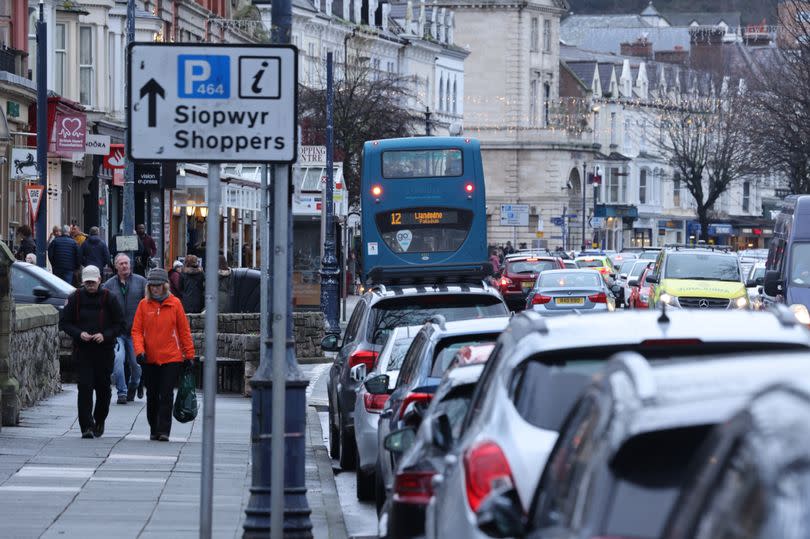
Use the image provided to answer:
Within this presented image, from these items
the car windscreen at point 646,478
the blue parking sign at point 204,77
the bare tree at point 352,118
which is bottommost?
the car windscreen at point 646,478

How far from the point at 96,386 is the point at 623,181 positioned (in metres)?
118

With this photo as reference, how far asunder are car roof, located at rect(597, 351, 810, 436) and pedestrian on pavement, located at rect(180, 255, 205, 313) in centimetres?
2508

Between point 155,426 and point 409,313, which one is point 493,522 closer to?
point 409,313

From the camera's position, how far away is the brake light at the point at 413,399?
11.9 meters

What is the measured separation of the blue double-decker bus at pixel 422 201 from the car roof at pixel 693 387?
35.4m

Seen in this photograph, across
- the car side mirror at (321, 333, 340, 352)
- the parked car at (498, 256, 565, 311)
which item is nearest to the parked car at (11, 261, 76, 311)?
Answer: the car side mirror at (321, 333, 340, 352)

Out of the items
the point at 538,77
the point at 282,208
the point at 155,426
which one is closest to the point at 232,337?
the point at 155,426

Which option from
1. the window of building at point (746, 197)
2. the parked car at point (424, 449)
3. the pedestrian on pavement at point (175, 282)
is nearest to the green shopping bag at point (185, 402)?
the parked car at point (424, 449)

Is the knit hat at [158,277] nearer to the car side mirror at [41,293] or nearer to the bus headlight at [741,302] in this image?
the car side mirror at [41,293]

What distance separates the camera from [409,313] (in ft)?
56.1

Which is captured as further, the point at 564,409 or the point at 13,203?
the point at 13,203

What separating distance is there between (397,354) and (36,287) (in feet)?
47.7

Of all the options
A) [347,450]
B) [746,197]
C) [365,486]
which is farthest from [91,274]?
[746,197]

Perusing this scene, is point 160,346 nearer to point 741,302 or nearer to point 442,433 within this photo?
point 442,433
